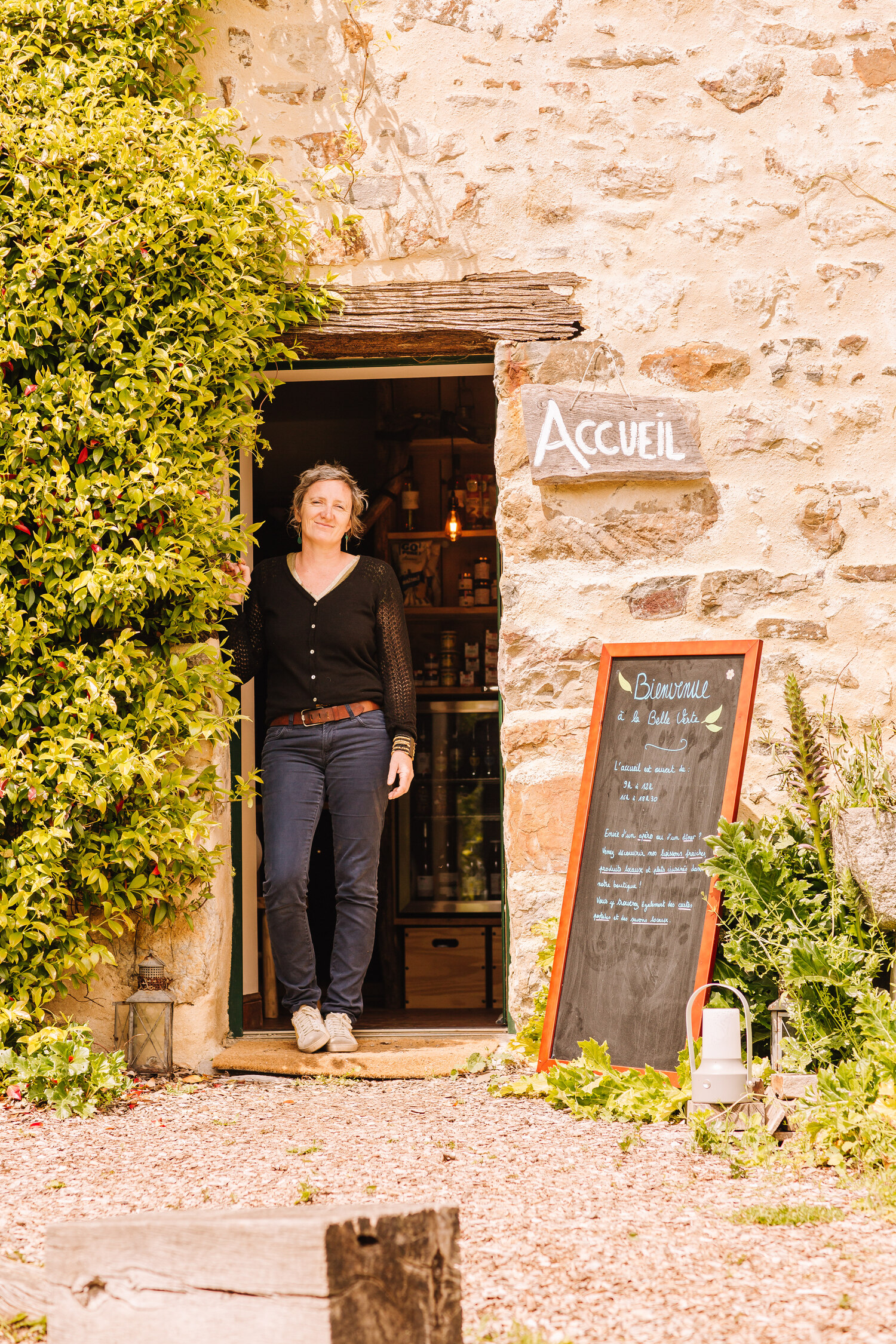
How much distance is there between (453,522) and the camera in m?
6.07

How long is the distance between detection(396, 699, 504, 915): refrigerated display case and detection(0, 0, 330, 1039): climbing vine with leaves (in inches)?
87.6

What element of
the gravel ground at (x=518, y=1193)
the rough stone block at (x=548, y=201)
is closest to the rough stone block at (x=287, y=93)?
the rough stone block at (x=548, y=201)

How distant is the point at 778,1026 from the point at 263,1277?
196 centimetres

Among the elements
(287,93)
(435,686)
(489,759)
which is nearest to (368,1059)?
(489,759)

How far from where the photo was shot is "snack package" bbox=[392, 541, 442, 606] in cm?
A: 621

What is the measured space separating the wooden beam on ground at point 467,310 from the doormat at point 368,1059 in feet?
7.84

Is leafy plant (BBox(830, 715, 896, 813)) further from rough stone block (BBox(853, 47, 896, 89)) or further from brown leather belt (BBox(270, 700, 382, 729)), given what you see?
rough stone block (BBox(853, 47, 896, 89))

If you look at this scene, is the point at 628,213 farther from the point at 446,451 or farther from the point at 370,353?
the point at 446,451

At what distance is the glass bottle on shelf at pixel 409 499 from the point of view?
247 inches

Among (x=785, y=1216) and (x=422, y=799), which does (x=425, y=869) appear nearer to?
(x=422, y=799)

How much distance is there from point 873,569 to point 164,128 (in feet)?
9.04

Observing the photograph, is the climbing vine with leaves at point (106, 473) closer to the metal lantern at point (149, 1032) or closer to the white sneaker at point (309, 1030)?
the metal lantern at point (149, 1032)

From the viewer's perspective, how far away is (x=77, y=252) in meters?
3.68

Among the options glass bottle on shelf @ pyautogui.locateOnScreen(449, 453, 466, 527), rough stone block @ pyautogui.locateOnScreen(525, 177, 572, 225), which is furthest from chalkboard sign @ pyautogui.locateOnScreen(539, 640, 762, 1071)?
glass bottle on shelf @ pyautogui.locateOnScreen(449, 453, 466, 527)
